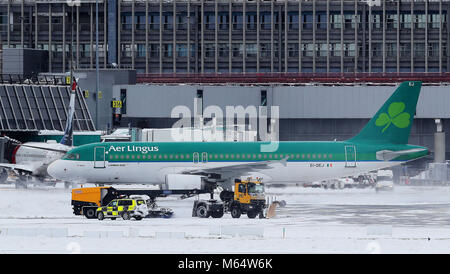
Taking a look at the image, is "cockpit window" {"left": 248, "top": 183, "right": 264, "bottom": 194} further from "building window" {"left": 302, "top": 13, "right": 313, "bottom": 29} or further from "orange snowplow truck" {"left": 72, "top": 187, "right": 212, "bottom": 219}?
"building window" {"left": 302, "top": 13, "right": 313, "bottom": 29}

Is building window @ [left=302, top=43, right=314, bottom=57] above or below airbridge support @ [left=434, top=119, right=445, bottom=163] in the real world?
above

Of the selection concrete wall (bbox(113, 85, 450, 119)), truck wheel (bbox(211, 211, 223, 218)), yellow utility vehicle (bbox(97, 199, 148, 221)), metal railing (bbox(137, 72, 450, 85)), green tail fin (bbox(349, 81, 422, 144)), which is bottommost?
truck wheel (bbox(211, 211, 223, 218))

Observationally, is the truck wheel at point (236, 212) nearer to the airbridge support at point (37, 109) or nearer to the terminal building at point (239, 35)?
the airbridge support at point (37, 109)

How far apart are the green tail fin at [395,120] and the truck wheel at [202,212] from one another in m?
19.0

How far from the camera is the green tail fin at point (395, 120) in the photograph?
6738 cm

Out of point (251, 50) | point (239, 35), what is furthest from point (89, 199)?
point (239, 35)

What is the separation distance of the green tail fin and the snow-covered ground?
4.71m

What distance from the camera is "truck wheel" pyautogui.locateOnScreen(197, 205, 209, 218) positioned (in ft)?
173

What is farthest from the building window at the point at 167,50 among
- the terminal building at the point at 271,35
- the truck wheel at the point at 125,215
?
the truck wheel at the point at 125,215

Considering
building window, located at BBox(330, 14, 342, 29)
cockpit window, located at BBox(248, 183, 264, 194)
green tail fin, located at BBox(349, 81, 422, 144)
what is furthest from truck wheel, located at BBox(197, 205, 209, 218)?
building window, located at BBox(330, 14, 342, 29)

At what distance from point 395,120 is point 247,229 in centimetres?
2978
